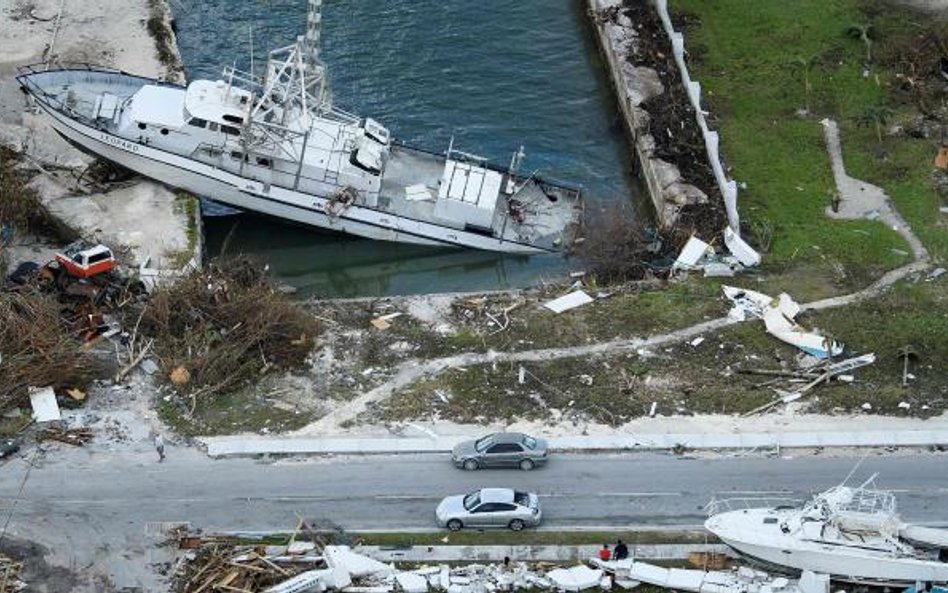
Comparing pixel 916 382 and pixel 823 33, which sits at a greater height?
pixel 823 33

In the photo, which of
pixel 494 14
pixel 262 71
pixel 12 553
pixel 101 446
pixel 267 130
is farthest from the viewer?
pixel 494 14

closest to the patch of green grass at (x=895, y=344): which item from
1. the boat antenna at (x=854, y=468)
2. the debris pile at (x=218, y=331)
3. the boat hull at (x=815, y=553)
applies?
the boat antenna at (x=854, y=468)

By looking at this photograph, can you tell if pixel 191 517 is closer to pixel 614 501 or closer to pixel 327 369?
pixel 327 369

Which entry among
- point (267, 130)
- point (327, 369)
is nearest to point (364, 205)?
point (267, 130)

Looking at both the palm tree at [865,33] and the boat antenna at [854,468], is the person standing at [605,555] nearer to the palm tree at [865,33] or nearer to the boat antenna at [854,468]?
the boat antenna at [854,468]

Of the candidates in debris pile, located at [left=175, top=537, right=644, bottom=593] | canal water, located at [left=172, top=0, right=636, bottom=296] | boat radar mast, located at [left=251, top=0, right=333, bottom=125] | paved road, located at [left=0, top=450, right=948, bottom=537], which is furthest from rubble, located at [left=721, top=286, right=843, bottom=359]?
boat radar mast, located at [left=251, top=0, right=333, bottom=125]

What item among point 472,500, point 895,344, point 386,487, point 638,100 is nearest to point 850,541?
point 472,500

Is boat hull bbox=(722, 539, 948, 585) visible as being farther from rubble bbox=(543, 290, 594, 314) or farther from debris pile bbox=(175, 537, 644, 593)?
rubble bbox=(543, 290, 594, 314)
